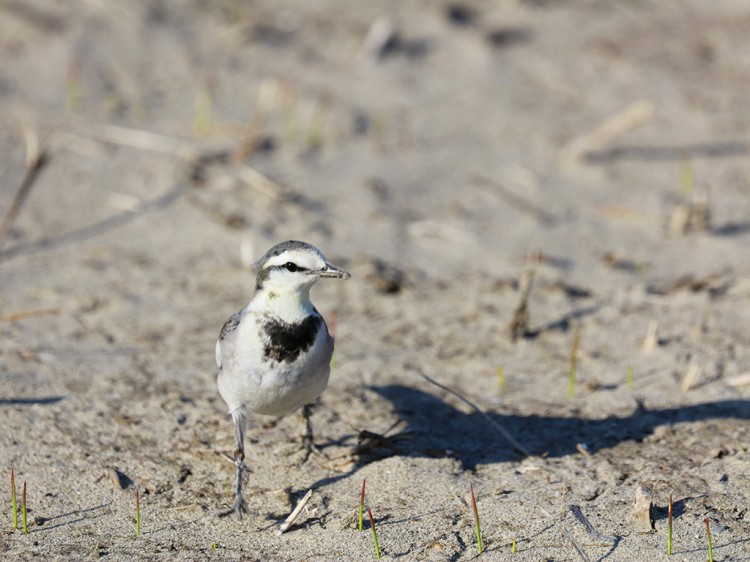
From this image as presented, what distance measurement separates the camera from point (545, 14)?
989cm

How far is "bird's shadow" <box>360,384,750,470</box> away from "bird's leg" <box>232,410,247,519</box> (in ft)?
2.77

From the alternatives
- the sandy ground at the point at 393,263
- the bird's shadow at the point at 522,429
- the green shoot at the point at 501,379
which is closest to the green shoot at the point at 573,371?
the sandy ground at the point at 393,263

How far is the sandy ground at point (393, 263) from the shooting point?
463cm

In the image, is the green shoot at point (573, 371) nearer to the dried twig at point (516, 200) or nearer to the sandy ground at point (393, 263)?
the sandy ground at point (393, 263)

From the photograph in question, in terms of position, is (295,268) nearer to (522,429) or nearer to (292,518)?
(292,518)

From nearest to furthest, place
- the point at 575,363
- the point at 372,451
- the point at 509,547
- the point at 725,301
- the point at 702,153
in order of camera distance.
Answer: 1. the point at 509,547
2. the point at 372,451
3. the point at 575,363
4. the point at 725,301
5. the point at 702,153

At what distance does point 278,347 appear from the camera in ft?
15.0

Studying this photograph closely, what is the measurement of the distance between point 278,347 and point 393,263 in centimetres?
270

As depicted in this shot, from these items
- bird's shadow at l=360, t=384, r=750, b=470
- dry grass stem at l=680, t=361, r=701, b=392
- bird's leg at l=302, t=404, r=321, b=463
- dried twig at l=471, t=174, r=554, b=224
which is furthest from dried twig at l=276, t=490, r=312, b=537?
dried twig at l=471, t=174, r=554, b=224

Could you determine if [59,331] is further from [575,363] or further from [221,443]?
[575,363]

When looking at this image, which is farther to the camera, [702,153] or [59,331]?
[702,153]

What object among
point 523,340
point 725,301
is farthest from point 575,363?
point 725,301

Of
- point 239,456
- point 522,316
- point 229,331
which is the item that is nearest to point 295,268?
point 229,331

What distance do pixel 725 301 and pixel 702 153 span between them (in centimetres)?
250
